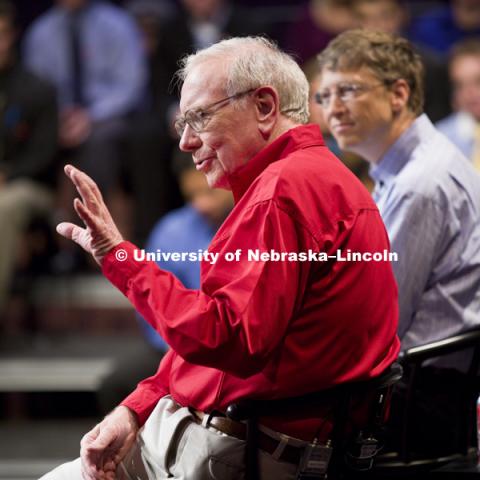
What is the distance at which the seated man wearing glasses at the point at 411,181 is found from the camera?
2.47m

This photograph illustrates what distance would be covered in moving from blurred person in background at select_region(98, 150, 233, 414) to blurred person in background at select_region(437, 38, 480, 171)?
0.98 m

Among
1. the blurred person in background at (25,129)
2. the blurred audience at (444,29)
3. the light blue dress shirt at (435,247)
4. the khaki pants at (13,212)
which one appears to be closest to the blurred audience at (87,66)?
the blurred person in background at (25,129)

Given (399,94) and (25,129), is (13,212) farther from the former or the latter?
(399,94)

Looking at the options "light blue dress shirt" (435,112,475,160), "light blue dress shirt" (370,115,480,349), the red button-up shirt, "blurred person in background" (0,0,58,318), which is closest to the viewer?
the red button-up shirt

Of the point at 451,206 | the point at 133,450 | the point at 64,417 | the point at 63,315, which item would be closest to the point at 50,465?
the point at 64,417

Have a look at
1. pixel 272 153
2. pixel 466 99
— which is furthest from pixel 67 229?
pixel 466 99

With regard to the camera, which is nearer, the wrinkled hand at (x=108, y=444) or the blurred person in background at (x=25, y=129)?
the wrinkled hand at (x=108, y=444)

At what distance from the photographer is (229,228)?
2049mm

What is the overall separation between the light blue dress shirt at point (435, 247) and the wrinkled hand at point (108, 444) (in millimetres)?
671

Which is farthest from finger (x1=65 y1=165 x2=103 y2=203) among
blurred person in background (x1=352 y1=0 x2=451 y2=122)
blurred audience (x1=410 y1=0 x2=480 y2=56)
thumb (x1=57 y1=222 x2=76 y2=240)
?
blurred audience (x1=410 y1=0 x2=480 y2=56)

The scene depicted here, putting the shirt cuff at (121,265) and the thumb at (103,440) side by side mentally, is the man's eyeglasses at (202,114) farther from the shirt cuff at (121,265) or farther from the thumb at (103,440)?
the thumb at (103,440)

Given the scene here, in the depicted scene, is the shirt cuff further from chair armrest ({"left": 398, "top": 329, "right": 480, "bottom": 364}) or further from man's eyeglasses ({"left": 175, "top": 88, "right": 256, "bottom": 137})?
chair armrest ({"left": 398, "top": 329, "right": 480, "bottom": 364})

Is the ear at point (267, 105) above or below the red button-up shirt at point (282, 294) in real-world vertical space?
above

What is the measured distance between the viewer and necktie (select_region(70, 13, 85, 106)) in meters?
6.03
